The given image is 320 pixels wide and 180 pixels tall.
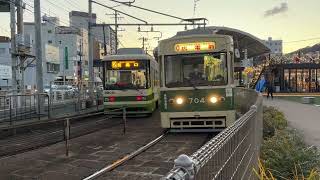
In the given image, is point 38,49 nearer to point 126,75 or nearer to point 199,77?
point 126,75

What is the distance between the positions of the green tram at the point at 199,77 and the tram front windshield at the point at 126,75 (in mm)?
8358

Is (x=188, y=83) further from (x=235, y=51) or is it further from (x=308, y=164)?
(x=308, y=164)

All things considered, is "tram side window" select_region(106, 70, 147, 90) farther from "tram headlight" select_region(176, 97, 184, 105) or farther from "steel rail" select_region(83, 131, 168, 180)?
"steel rail" select_region(83, 131, 168, 180)

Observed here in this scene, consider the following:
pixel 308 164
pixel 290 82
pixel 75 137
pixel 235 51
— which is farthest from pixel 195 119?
pixel 290 82

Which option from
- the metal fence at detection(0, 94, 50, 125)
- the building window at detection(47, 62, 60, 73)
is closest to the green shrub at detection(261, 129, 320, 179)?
the metal fence at detection(0, 94, 50, 125)

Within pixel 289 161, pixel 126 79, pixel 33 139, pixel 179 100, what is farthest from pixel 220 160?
pixel 126 79

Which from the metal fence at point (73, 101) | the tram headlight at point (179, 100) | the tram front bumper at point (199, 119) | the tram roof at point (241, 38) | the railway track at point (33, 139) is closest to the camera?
the railway track at point (33, 139)

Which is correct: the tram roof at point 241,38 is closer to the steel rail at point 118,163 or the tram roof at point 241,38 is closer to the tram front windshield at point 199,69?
the tram front windshield at point 199,69

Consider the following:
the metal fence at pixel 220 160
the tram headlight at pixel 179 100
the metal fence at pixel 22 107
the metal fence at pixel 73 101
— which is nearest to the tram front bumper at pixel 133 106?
the metal fence at pixel 22 107

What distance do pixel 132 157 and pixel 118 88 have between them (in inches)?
480

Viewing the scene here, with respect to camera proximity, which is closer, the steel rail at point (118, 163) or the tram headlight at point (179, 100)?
the steel rail at point (118, 163)

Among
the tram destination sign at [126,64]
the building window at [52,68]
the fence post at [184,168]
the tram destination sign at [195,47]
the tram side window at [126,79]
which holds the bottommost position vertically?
the fence post at [184,168]

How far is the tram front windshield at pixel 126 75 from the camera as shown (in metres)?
24.5

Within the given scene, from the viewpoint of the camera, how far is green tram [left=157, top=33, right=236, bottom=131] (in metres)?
16.0
